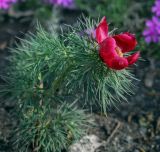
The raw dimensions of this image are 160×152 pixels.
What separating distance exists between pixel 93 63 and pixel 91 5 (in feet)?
6.10

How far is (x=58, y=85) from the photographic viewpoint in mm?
2305

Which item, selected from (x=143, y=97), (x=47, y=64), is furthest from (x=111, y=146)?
(x=47, y=64)

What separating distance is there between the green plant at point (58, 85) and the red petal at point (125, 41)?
100 mm

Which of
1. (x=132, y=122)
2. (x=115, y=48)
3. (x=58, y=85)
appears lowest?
(x=132, y=122)

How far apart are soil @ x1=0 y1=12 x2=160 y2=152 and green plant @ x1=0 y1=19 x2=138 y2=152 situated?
0.48ft

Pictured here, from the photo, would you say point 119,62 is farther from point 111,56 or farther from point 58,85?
point 58,85

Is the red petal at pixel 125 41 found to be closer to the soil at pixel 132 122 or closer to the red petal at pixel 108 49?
the red petal at pixel 108 49

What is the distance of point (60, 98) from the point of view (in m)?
2.37

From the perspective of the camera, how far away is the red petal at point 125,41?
2.01m

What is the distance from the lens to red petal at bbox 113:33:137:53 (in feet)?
6.61

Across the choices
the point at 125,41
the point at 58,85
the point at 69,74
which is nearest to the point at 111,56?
the point at 125,41

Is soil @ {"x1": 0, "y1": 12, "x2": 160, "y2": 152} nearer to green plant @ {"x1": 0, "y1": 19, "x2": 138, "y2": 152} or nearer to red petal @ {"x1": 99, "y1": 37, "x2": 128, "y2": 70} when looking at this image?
green plant @ {"x1": 0, "y1": 19, "x2": 138, "y2": 152}

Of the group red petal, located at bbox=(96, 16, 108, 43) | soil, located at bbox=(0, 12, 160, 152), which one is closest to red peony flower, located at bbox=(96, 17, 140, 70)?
red petal, located at bbox=(96, 16, 108, 43)

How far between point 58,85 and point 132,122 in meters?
0.78
